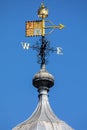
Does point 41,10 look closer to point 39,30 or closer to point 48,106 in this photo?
point 39,30

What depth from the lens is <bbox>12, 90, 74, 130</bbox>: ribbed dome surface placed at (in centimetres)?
2147

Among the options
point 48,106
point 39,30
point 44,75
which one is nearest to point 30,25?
point 39,30

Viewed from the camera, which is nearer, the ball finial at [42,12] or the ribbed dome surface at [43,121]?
the ribbed dome surface at [43,121]

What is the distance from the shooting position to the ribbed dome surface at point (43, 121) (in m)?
21.5

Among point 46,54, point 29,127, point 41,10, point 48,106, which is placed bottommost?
point 29,127

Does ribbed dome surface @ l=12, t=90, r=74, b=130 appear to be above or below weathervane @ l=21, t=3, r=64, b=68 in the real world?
below

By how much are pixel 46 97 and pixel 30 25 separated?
155 inches

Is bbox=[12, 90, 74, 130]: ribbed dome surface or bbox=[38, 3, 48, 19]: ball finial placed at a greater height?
bbox=[38, 3, 48, 19]: ball finial

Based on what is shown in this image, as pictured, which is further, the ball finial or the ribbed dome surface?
the ball finial

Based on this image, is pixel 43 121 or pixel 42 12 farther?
pixel 42 12

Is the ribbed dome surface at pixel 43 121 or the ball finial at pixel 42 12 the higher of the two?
the ball finial at pixel 42 12

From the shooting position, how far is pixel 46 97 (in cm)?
2400

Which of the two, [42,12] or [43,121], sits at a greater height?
[42,12]

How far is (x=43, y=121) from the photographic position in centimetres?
2183
